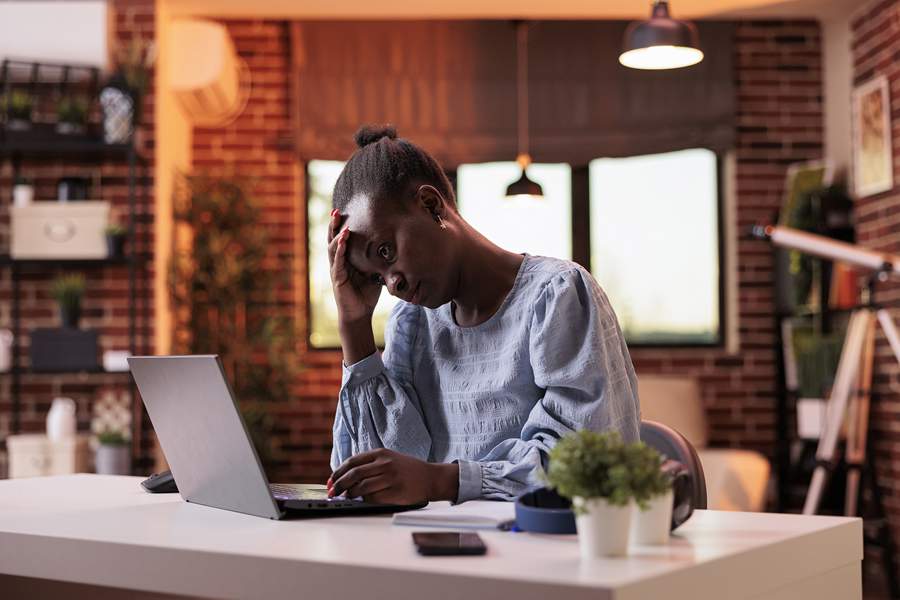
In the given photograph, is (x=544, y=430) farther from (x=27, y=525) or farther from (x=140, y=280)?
(x=140, y=280)

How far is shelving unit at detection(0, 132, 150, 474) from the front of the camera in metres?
4.89

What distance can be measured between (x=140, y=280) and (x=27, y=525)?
147 inches

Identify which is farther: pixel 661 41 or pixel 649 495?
pixel 661 41

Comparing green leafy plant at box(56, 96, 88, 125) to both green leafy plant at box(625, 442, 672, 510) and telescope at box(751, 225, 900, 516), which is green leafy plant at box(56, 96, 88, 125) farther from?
green leafy plant at box(625, 442, 672, 510)

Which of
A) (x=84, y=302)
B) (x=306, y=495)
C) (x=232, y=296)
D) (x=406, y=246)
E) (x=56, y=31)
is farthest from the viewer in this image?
(x=232, y=296)

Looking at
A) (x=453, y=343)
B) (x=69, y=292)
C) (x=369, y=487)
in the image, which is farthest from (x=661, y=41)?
(x=69, y=292)

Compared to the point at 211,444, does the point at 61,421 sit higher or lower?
lower

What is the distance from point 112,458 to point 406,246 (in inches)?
130

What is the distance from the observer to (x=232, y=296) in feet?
18.2

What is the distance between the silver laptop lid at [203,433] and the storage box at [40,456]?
3.25 metres

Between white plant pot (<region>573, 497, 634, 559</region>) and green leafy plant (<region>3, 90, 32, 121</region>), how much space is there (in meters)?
4.29

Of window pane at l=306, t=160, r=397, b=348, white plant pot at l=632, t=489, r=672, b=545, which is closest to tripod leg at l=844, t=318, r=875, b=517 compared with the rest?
window pane at l=306, t=160, r=397, b=348

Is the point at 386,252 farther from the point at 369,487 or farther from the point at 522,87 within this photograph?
the point at 522,87

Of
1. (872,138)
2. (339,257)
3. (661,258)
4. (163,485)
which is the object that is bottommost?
(163,485)
